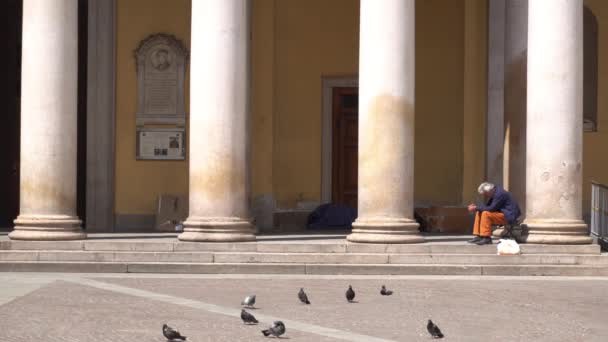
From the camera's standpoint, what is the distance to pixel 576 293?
1616 centimetres

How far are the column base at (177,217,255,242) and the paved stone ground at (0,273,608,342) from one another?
131cm

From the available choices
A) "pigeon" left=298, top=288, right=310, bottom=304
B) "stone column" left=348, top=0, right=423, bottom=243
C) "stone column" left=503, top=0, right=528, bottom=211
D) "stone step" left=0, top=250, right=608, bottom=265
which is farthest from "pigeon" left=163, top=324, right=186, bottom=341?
"stone column" left=503, top=0, right=528, bottom=211

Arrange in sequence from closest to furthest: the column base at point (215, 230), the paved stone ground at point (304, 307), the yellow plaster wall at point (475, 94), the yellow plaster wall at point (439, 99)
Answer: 1. the paved stone ground at point (304, 307)
2. the column base at point (215, 230)
3. the yellow plaster wall at point (475, 94)
4. the yellow plaster wall at point (439, 99)

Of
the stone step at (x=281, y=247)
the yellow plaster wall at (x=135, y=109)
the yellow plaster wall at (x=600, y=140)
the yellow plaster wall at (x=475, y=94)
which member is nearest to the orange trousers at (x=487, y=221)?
the stone step at (x=281, y=247)

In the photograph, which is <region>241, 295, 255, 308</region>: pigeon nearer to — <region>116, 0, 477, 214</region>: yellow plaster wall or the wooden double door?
<region>116, 0, 477, 214</region>: yellow plaster wall

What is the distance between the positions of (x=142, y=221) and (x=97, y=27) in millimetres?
3989

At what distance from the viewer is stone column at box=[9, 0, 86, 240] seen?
19.7m

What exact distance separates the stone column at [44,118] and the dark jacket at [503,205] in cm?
653

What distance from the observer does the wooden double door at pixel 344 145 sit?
87.0 feet

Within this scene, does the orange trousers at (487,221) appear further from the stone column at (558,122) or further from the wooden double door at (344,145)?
the wooden double door at (344,145)

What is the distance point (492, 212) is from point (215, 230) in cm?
440

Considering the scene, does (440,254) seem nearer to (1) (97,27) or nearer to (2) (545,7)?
(2) (545,7)

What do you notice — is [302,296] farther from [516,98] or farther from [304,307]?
[516,98]

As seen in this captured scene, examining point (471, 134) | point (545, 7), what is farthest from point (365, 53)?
point (471, 134)
